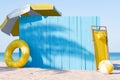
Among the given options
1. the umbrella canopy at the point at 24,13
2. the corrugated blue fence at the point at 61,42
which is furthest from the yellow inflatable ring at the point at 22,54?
the umbrella canopy at the point at 24,13

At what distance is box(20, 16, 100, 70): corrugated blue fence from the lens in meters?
10.4

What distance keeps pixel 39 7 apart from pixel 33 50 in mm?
1579

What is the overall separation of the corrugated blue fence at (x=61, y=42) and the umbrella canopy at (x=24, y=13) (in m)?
0.40

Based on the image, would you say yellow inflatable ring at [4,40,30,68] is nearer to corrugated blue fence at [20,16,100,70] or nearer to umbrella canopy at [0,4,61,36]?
corrugated blue fence at [20,16,100,70]

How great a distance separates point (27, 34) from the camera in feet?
35.8

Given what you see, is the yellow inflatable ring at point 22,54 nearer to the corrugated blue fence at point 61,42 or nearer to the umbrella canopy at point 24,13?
the corrugated blue fence at point 61,42

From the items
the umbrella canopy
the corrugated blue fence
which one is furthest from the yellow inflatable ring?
the umbrella canopy

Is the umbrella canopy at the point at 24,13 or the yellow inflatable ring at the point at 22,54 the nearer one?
the yellow inflatable ring at the point at 22,54

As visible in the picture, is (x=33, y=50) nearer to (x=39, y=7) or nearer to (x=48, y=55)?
(x=48, y=55)

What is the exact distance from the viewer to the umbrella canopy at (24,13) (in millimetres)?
10914

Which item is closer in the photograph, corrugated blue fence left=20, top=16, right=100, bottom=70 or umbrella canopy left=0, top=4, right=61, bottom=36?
corrugated blue fence left=20, top=16, right=100, bottom=70

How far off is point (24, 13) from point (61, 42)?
1.80 meters

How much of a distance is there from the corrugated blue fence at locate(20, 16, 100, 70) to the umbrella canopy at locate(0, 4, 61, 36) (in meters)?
0.40

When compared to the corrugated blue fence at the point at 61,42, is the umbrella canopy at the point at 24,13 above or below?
above
